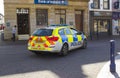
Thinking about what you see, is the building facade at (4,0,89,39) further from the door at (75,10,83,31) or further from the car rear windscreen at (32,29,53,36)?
the car rear windscreen at (32,29,53,36)

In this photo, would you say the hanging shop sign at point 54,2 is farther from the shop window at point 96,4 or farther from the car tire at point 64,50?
the car tire at point 64,50

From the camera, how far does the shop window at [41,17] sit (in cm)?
2659

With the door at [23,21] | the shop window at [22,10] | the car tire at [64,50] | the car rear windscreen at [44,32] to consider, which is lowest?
the car tire at [64,50]

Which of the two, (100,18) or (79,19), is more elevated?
(100,18)

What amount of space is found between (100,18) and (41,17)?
346 inches

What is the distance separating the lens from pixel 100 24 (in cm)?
3212

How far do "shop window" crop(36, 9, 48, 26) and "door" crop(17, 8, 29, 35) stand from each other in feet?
4.04

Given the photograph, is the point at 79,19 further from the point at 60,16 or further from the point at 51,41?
the point at 51,41

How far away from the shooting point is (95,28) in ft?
104

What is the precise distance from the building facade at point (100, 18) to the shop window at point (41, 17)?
20.9 feet

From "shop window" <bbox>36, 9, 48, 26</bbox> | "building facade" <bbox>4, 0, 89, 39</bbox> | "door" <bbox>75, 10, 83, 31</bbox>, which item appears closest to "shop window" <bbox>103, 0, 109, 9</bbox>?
"building facade" <bbox>4, 0, 89, 39</bbox>

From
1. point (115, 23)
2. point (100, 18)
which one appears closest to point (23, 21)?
point (100, 18)

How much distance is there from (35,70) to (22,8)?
17.1 m

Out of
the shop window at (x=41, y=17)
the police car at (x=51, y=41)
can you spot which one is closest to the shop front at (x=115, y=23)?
the shop window at (x=41, y=17)
